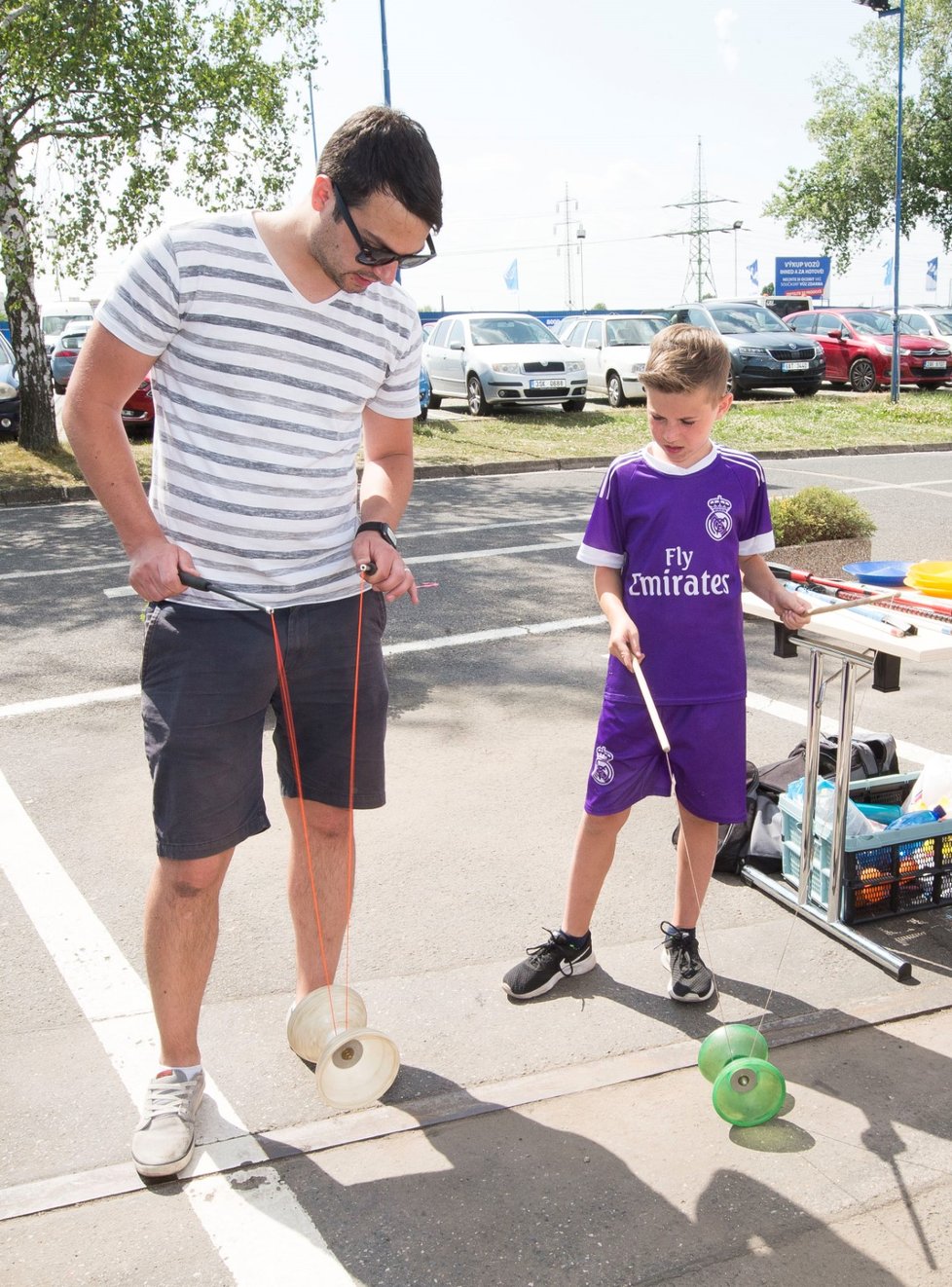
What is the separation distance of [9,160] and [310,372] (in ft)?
43.6

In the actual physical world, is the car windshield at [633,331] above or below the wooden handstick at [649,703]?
above

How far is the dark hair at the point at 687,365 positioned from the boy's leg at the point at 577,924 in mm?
1122

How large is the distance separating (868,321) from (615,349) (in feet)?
21.6

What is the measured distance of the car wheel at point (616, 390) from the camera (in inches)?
862

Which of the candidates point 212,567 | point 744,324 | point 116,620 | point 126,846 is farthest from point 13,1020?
point 744,324

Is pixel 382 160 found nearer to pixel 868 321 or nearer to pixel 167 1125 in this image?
pixel 167 1125

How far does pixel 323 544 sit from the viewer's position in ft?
8.71

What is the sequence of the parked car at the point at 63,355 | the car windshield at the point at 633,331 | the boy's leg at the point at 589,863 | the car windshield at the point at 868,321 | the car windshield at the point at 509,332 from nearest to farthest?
the boy's leg at the point at 589,863 < the car windshield at the point at 509,332 < the parked car at the point at 63,355 < the car windshield at the point at 633,331 < the car windshield at the point at 868,321

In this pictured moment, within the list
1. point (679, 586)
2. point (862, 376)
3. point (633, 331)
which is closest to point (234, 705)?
point (679, 586)

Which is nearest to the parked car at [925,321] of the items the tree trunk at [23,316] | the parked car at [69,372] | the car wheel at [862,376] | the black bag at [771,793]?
the car wheel at [862,376]

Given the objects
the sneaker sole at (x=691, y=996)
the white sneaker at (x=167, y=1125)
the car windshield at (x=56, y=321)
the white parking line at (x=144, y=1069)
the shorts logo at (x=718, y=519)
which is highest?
the car windshield at (x=56, y=321)

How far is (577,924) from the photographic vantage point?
134 inches

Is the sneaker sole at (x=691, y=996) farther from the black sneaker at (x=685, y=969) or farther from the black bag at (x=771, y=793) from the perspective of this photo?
the black bag at (x=771, y=793)

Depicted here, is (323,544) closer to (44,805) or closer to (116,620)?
(44,805)
